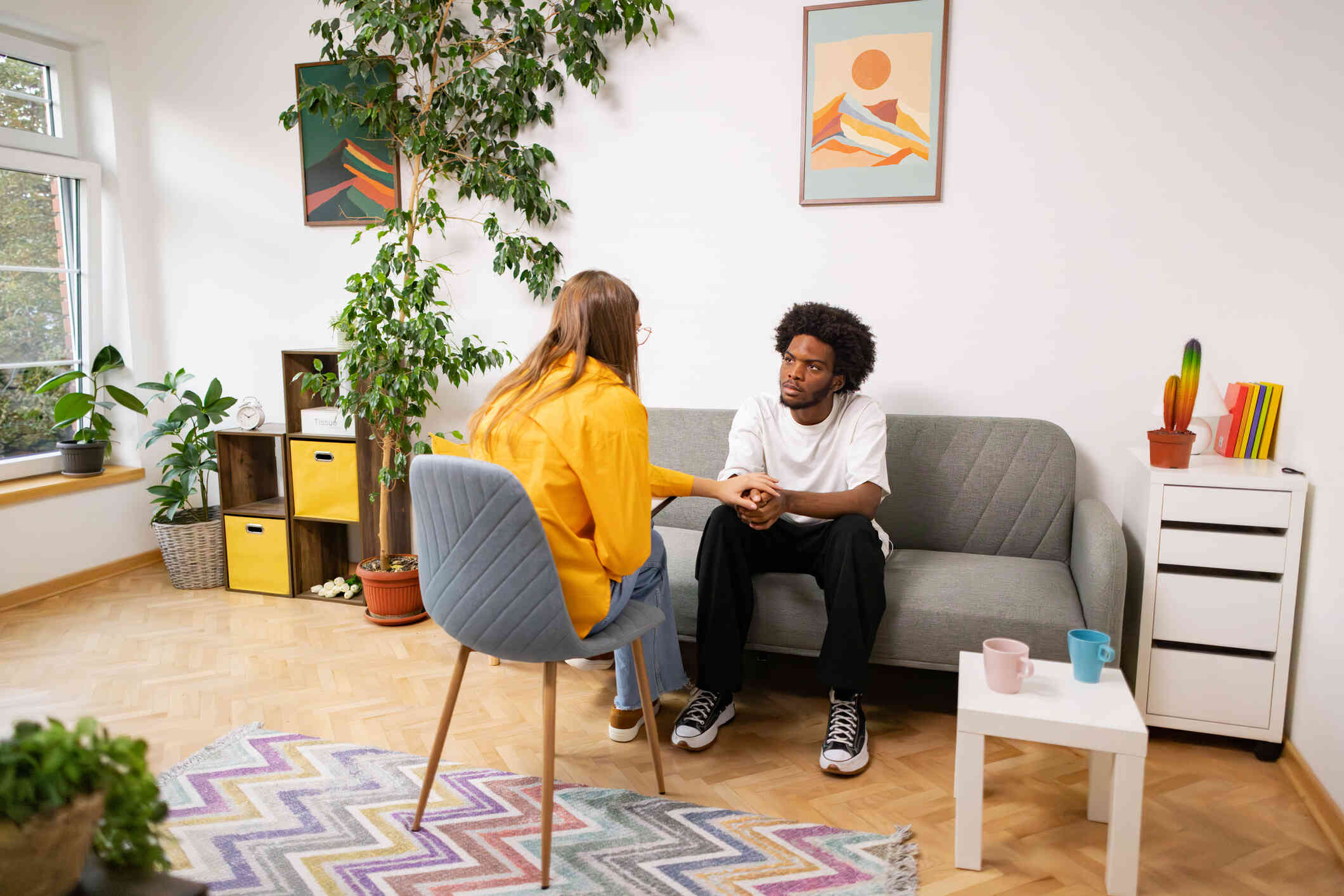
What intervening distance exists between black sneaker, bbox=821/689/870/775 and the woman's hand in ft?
1.79

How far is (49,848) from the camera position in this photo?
0.81m

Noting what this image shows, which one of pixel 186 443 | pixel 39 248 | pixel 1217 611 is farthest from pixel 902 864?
pixel 39 248

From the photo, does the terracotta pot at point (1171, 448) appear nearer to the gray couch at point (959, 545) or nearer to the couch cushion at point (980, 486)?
the gray couch at point (959, 545)

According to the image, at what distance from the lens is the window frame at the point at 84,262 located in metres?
3.72

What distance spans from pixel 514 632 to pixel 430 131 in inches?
88.0

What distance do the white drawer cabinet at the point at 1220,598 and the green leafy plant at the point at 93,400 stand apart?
3.80 m

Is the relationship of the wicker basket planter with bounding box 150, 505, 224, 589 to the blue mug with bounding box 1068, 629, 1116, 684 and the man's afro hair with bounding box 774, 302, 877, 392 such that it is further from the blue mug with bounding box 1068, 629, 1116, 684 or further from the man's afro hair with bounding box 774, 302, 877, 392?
the blue mug with bounding box 1068, 629, 1116, 684

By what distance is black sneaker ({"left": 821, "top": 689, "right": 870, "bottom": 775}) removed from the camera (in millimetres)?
2209

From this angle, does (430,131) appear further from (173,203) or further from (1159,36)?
(1159,36)

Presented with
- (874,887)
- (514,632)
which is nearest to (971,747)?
(874,887)

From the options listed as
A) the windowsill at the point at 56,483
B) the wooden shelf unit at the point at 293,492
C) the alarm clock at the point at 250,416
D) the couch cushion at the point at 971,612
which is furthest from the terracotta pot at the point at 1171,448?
the windowsill at the point at 56,483

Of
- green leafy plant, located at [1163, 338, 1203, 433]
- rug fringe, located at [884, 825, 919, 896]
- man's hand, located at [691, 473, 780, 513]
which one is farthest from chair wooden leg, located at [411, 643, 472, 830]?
green leafy plant, located at [1163, 338, 1203, 433]

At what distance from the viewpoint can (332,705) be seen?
8.52 feet

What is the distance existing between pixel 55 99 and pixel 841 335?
3.54 metres
